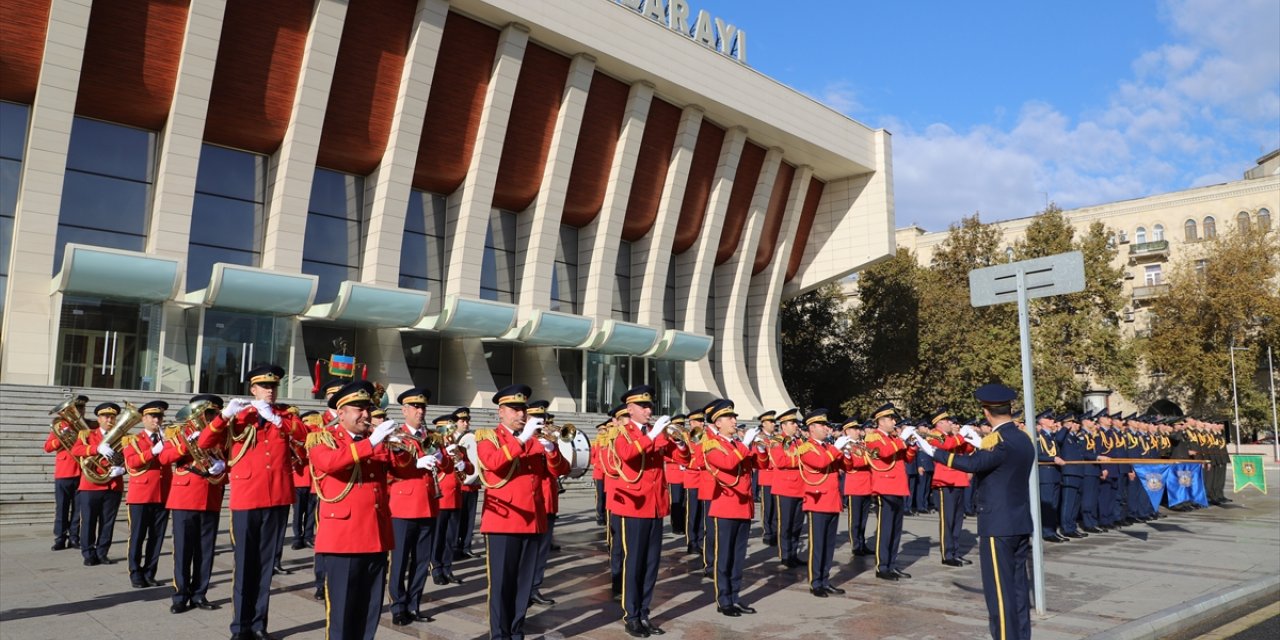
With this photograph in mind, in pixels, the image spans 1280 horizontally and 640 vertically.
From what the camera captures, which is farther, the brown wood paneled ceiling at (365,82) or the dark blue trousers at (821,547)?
the brown wood paneled ceiling at (365,82)

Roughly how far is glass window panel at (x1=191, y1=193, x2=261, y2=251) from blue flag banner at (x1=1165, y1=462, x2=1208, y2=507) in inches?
1051

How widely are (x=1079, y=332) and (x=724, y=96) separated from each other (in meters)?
22.7

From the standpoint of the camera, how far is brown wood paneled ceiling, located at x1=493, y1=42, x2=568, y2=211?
3162 cm

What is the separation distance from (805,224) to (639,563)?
39.0 meters

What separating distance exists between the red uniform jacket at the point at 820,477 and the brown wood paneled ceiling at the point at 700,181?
91.8ft

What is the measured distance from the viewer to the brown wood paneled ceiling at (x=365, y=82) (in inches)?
1082

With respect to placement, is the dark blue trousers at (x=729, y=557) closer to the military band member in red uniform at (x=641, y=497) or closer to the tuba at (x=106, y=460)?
the military band member in red uniform at (x=641, y=497)

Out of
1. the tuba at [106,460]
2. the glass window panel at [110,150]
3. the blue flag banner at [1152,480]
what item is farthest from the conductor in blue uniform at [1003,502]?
the glass window panel at [110,150]

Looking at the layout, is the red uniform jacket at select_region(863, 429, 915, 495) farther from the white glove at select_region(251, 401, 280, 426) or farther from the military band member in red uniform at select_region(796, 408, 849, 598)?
the white glove at select_region(251, 401, 280, 426)

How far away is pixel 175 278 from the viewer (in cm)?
2334

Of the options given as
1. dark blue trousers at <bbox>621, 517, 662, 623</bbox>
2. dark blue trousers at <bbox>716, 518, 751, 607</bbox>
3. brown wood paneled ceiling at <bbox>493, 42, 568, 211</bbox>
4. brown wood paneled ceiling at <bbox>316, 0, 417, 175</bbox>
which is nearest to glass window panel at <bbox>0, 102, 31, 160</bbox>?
brown wood paneled ceiling at <bbox>316, 0, 417, 175</bbox>

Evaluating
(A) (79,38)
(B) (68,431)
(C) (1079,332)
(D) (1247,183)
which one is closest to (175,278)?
(A) (79,38)

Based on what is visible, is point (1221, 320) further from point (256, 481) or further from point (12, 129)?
point (12, 129)

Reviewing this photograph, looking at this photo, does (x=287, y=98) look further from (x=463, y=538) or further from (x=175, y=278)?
(x=463, y=538)
